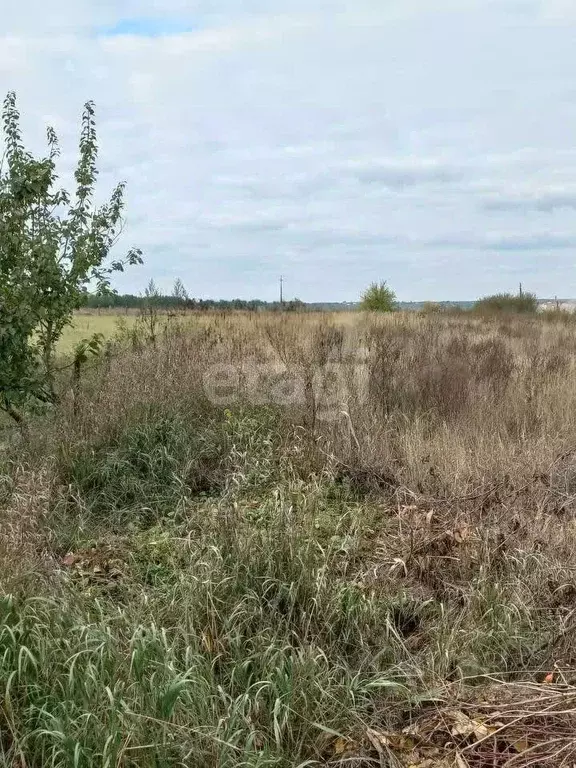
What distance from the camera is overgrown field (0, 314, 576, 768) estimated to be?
2209mm

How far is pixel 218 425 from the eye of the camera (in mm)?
5777

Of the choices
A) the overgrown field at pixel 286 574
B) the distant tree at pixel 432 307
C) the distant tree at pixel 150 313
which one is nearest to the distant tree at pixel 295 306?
the distant tree at pixel 432 307

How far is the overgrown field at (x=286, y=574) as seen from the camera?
2.21m

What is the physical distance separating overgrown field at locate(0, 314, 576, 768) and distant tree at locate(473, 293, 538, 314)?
16896 millimetres

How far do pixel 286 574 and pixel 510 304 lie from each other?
2207cm

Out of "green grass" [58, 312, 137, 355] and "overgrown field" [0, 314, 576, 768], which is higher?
"green grass" [58, 312, 137, 355]

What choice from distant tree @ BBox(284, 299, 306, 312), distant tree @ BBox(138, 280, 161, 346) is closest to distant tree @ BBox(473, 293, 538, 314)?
distant tree @ BBox(284, 299, 306, 312)

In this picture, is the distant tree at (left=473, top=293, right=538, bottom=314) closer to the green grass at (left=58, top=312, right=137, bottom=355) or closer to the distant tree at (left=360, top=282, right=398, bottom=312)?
the distant tree at (left=360, top=282, right=398, bottom=312)

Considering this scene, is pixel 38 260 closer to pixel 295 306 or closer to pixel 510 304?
pixel 295 306

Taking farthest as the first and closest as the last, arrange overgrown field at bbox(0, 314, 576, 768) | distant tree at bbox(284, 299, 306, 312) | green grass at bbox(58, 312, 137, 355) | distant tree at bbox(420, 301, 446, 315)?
distant tree at bbox(420, 301, 446, 315) < distant tree at bbox(284, 299, 306, 312) < green grass at bbox(58, 312, 137, 355) < overgrown field at bbox(0, 314, 576, 768)

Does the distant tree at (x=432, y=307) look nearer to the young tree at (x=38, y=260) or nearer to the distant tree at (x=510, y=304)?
the distant tree at (x=510, y=304)

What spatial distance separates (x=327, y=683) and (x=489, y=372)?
6194mm

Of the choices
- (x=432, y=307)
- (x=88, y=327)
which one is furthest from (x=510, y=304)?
(x=88, y=327)

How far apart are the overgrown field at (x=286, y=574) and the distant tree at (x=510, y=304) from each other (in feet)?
Result: 55.4
